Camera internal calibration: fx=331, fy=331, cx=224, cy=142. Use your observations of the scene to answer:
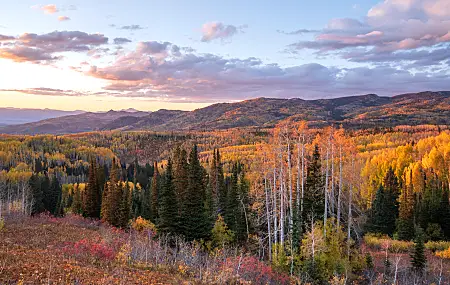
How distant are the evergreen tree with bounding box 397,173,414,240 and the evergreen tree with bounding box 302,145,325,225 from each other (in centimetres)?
2872

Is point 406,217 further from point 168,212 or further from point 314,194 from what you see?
point 168,212

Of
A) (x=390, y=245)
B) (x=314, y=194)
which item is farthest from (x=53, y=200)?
(x=390, y=245)

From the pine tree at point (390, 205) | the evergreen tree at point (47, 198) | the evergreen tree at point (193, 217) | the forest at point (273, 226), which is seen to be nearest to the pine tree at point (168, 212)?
the forest at point (273, 226)

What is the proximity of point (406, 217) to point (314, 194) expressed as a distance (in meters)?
32.1

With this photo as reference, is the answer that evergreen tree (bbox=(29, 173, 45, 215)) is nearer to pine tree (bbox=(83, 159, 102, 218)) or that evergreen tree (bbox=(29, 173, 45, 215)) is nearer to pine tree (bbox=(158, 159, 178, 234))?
pine tree (bbox=(83, 159, 102, 218))

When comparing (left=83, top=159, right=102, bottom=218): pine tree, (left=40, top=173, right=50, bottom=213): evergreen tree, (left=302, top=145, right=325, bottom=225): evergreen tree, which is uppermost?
(left=302, top=145, right=325, bottom=225): evergreen tree

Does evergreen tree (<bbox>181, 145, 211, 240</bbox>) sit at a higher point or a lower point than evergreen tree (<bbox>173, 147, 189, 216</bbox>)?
lower

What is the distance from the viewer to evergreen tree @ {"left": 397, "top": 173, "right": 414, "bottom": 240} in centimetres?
5256

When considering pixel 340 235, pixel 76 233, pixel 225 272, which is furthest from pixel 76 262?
pixel 340 235

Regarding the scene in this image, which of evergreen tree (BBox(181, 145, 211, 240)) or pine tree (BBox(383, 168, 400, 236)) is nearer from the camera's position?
evergreen tree (BBox(181, 145, 211, 240))

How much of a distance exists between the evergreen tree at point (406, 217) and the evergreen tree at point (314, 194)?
2872 centimetres

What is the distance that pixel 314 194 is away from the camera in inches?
1265

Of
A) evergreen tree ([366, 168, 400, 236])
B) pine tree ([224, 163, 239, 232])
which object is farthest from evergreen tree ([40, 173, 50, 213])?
evergreen tree ([366, 168, 400, 236])

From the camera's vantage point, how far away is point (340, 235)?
92.2 feet
